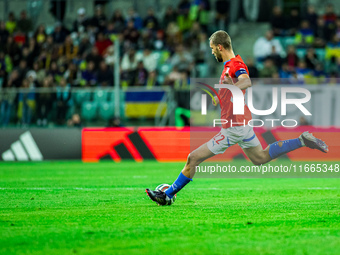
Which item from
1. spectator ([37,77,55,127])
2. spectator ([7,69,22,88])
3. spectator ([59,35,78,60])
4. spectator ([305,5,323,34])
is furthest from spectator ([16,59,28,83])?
spectator ([305,5,323,34])

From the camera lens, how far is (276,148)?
9.91m

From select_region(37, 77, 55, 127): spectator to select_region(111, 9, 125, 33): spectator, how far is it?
5.99 meters

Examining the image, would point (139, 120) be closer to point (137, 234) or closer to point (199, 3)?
point (199, 3)

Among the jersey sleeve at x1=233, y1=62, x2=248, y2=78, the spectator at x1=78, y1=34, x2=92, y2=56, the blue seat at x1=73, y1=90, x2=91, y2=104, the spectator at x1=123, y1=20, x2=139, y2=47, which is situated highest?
the spectator at x1=123, y1=20, x2=139, y2=47

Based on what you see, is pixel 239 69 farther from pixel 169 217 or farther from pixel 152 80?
pixel 152 80

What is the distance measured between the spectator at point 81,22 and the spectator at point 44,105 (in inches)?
258

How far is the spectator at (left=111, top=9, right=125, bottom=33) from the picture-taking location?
26406 mm

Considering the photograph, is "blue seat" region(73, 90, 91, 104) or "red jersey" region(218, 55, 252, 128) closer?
"red jersey" region(218, 55, 252, 128)

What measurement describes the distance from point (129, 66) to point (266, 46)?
4.72m

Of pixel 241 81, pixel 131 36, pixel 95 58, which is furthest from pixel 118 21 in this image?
pixel 241 81

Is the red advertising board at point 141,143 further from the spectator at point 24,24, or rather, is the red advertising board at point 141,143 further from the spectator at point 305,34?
the spectator at point 24,24

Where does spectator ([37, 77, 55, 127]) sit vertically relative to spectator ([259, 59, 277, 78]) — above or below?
below

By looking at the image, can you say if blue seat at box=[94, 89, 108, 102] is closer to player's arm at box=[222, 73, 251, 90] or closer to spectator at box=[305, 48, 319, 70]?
spectator at box=[305, 48, 319, 70]

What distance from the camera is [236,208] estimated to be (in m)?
9.31
